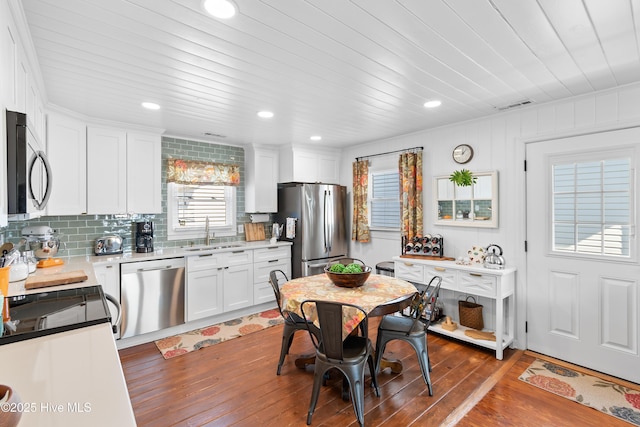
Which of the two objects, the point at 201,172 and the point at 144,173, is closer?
the point at 144,173

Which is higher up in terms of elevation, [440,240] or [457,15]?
[457,15]

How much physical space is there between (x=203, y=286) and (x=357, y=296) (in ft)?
7.34

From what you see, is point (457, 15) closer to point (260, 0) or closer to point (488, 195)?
point (260, 0)

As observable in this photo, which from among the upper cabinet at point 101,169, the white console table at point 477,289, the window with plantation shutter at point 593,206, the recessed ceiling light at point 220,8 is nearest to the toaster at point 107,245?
the upper cabinet at point 101,169

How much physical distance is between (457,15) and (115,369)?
83.0 inches

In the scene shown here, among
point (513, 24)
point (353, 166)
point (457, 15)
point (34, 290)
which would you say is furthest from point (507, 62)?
point (34, 290)

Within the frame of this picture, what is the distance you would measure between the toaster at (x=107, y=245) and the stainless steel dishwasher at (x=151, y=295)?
480mm

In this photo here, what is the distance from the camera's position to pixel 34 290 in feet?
6.51

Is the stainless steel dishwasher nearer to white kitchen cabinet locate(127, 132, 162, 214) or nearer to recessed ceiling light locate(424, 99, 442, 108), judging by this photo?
white kitchen cabinet locate(127, 132, 162, 214)

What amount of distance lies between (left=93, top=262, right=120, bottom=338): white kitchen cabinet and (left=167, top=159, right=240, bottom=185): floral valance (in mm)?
1333

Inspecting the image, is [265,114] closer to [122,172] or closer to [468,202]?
[122,172]

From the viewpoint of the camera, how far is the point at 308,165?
4898 millimetres

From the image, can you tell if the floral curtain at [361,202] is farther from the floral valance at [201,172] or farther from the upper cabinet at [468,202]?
the floral valance at [201,172]

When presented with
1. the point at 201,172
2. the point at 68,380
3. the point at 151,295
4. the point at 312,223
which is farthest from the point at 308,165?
the point at 68,380
